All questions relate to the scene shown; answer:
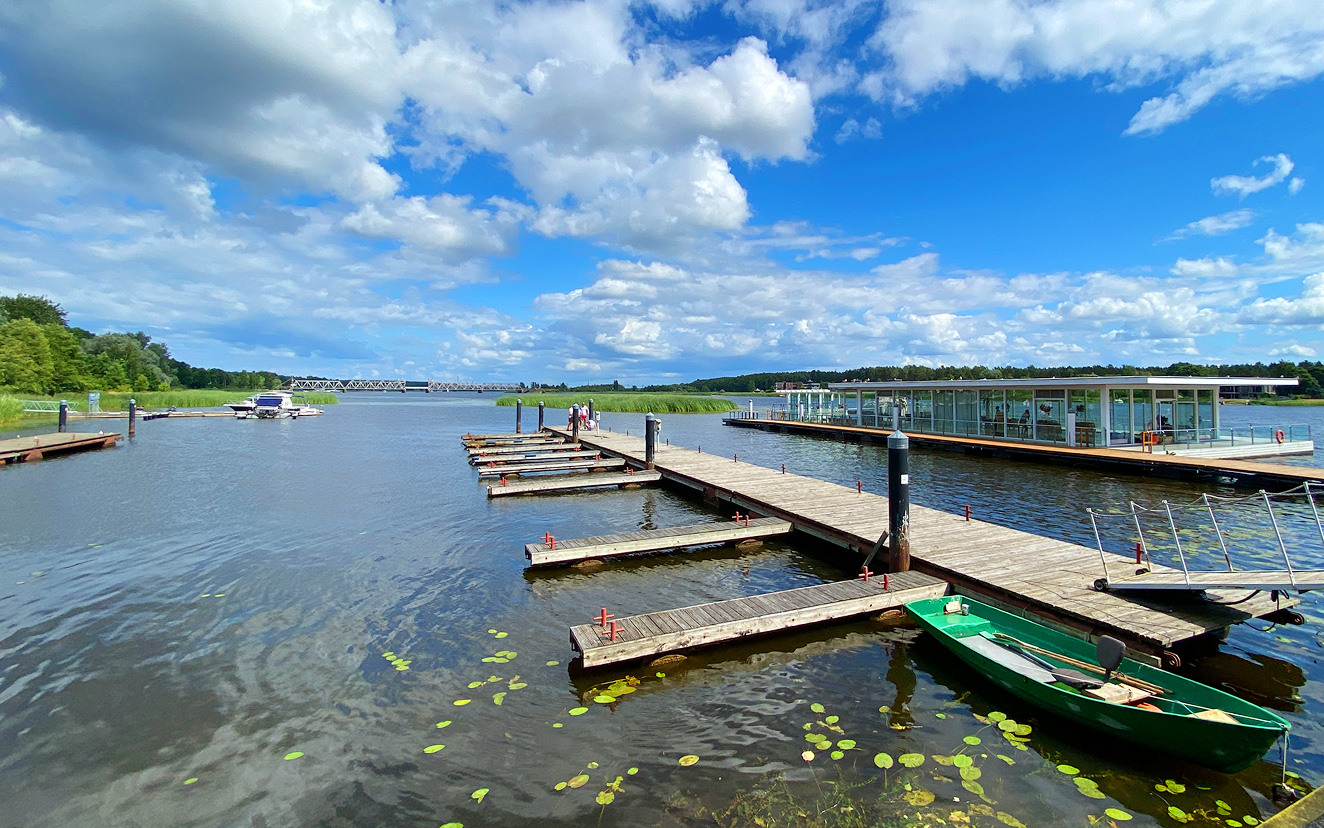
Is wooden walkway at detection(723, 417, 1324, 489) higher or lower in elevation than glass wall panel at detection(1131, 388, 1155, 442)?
lower

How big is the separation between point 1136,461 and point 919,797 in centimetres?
2352

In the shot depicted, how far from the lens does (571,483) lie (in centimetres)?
2216

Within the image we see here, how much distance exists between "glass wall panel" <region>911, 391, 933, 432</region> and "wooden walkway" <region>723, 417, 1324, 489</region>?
2.48 ft

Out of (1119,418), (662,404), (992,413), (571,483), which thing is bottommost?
(571,483)

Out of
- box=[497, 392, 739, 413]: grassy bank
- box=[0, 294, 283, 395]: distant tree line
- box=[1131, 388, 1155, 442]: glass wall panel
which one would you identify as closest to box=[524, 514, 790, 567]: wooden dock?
box=[1131, 388, 1155, 442]: glass wall panel

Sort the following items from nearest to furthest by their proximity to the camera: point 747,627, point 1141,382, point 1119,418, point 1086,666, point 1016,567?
point 1086,666
point 747,627
point 1016,567
point 1141,382
point 1119,418

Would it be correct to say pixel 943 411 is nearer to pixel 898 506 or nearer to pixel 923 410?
pixel 923 410

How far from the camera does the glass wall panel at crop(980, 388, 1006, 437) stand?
31203mm

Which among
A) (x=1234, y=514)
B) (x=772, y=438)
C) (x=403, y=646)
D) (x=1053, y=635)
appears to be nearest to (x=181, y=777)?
(x=403, y=646)

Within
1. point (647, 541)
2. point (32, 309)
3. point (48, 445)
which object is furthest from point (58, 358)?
point (647, 541)

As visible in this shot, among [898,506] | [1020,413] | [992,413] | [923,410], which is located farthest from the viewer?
[923,410]

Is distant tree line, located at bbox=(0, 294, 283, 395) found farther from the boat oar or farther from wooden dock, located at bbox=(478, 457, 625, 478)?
the boat oar

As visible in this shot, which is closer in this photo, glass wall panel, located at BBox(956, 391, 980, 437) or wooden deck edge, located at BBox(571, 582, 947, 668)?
wooden deck edge, located at BBox(571, 582, 947, 668)

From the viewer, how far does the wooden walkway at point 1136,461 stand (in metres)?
19.2
